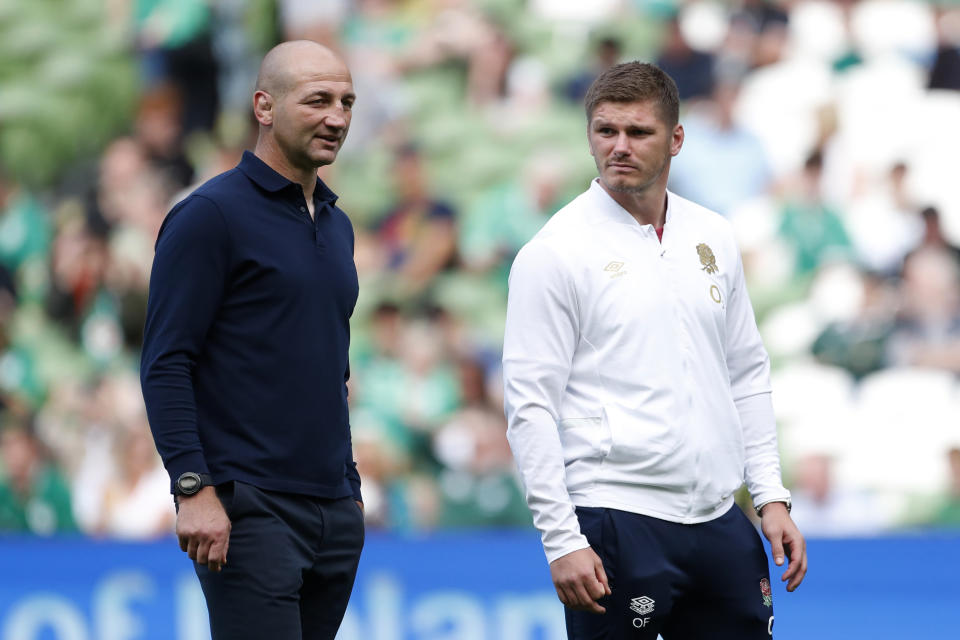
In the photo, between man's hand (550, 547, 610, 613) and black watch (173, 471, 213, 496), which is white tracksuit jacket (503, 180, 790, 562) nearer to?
man's hand (550, 547, 610, 613)

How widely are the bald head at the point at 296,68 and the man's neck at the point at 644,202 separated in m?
0.64

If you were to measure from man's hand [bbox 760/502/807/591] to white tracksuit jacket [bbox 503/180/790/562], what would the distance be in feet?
0.40

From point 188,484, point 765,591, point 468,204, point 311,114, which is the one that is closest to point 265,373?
point 188,484

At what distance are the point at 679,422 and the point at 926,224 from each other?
470 centimetres

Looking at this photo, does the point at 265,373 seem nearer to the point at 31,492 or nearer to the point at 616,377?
the point at 616,377

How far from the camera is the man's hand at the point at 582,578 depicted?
9.05 feet

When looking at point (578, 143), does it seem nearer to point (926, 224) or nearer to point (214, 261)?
point (926, 224)

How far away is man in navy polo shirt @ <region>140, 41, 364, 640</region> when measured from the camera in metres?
2.76

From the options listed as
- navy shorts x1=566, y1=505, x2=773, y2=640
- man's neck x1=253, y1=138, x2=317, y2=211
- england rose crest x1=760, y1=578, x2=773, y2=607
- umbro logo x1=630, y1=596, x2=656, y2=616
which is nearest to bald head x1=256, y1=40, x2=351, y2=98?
man's neck x1=253, y1=138, x2=317, y2=211

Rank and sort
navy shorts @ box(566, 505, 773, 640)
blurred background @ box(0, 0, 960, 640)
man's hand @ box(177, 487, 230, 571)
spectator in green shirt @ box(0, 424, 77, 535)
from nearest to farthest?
1. man's hand @ box(177, 487, 230, 571)
2. navy shorts @ box(566, 505, 773, 640)
3. blurred background @ box(0, 0, 960, 640)
4. spectator in green shirt @ box(0, 424, 77, 535)

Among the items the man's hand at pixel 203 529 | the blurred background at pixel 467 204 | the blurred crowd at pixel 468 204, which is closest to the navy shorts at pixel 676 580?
the man's hand at pixel 203 529

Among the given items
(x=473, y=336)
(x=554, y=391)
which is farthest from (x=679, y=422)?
(x=473, y=336)

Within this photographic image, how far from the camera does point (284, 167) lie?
296cm

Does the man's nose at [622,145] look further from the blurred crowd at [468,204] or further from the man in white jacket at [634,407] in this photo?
the blurred crowd at [468,204]
